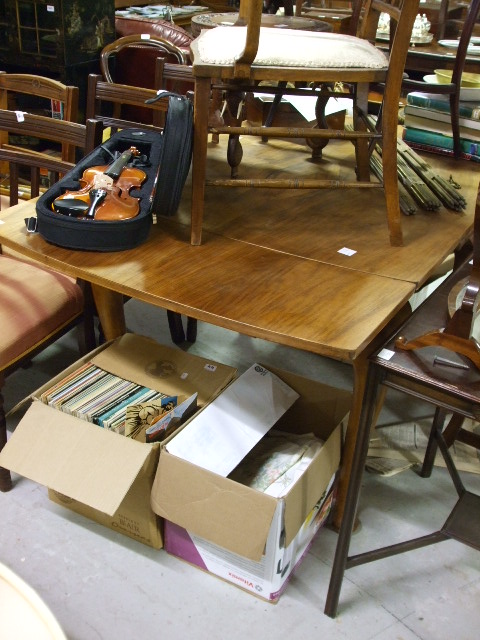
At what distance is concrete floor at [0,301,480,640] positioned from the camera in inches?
57.1

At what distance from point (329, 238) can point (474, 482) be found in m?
0.82

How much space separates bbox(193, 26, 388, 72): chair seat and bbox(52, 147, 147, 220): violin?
32 cm

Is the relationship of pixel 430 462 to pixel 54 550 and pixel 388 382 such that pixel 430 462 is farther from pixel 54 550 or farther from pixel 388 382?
pixel 54 550

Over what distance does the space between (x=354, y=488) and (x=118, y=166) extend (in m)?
0.93

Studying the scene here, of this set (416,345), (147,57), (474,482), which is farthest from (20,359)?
(147,57)

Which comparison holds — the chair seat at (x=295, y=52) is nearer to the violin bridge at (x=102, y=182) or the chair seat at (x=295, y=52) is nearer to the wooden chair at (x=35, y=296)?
the violin bridge at (x=102, y=182)

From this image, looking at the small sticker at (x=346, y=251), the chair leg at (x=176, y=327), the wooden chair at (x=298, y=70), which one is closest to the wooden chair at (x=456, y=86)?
the wooden chair at (x=298, y=70)

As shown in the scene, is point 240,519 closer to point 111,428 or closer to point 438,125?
point 111,428

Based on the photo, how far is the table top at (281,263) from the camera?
1291 mm

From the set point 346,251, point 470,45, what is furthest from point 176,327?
point 470,45

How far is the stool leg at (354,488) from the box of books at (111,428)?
1.37 ft

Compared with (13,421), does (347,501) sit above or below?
above

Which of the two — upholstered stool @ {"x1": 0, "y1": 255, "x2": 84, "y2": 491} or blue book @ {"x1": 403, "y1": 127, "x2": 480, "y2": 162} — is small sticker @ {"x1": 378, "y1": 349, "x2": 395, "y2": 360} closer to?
upholstered stool @ {"x1": 0, "y1": 255, "x2": 84, "y2": 491}

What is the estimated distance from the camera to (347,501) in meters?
1.36
